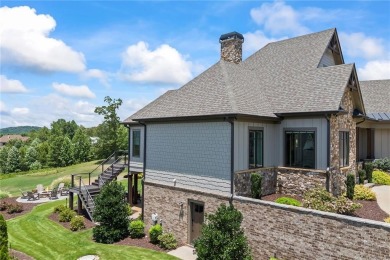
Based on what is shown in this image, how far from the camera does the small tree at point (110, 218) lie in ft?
51.2

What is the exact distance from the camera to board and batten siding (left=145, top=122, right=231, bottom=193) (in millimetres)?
13086

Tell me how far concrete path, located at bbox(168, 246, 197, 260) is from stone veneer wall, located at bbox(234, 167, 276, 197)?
3.58 m

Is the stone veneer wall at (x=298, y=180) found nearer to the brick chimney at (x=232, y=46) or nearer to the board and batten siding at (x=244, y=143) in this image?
the board and batten siding at (x=244, y=143)

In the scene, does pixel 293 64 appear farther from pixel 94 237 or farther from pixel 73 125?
pixel 73 125

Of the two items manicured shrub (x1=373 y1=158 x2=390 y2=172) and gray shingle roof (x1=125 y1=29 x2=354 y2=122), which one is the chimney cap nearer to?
gray shingle roof (x1=125 y1=29 x2=354 y2=122)

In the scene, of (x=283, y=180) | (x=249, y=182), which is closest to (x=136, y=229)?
(x=249, y=182)

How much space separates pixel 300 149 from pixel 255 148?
2308mm

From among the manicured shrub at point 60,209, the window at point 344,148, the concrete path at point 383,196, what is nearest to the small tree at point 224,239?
the concrete path at point 383,196

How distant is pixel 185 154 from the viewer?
14.8 meters

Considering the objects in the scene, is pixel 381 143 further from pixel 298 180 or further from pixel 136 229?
pixel 136 229

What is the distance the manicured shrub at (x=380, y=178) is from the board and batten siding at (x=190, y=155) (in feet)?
40.3

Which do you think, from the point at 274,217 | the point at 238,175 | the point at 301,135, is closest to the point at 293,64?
the point at 301,135

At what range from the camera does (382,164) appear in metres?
20.4

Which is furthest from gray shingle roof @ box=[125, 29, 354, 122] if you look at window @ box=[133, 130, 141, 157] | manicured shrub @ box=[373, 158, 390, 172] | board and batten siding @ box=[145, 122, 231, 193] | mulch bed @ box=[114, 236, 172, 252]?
manicured shrub @ box=[373, 158, 390, 172]
